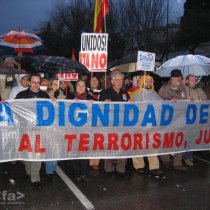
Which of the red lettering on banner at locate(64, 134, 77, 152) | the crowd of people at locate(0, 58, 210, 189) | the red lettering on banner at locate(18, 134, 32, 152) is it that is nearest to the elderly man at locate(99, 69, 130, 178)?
the crowd of people at locate(0, 58, 210, 189)

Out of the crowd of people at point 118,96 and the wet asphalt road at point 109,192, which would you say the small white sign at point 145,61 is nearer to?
the crowd of people at point 118,96

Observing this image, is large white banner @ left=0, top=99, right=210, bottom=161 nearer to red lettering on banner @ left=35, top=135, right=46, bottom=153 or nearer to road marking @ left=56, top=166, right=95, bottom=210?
red lettering on banner @ left=35, top=135, right=46, bottom=153

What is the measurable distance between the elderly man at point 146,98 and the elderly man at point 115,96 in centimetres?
29

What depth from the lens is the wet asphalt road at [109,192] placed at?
5.36m

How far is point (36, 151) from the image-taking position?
5953 millimetres

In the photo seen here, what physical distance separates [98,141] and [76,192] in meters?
0.95

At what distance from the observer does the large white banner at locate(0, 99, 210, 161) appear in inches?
232

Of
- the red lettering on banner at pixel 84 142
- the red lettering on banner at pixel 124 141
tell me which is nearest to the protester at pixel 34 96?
the red lettering on banner at pixel 84 142

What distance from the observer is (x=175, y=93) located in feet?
24.2

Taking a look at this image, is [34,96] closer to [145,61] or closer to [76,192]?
[76,192]

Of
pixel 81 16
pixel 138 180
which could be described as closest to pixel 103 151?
pixel 138 180

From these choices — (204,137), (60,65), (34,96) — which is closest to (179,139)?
(204,137)

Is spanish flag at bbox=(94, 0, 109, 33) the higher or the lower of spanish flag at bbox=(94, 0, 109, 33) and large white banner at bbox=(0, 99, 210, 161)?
the higher

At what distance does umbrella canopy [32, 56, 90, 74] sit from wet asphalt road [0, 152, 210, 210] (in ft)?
12.3
